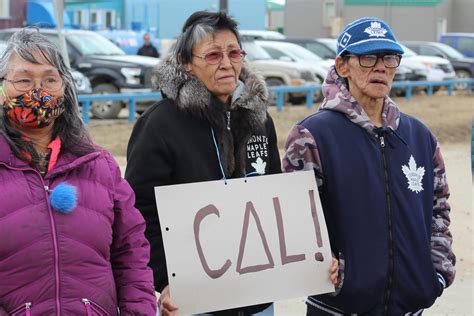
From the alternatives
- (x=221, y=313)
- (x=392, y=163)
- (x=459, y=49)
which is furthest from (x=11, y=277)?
(x=459, y=49)

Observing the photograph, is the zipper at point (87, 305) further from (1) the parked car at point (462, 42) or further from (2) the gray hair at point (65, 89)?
(1) the parked car at point (462, 42)

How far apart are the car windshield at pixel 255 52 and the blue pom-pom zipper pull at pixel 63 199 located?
20.4 meters

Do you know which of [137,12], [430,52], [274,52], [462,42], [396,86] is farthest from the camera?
[137,12]

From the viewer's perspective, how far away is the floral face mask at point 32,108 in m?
2.89

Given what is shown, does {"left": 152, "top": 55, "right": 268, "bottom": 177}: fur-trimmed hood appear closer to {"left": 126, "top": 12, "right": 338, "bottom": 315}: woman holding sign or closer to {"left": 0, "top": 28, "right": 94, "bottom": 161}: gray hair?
{"left": 126, "top": 12, "right": 338, "bottom": 315}: woman holding sign

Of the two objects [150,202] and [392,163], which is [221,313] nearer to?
[150,202]

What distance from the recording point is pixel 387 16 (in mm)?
48750

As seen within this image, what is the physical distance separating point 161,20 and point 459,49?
14.6 meters

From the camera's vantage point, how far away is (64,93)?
9.94 ft

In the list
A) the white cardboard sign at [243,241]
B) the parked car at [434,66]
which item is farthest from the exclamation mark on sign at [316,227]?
the parked car at [434,66]

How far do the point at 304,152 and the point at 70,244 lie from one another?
115 cm

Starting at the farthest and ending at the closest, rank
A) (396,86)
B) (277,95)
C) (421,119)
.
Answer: (396,86) < (277,95) < (421,119)

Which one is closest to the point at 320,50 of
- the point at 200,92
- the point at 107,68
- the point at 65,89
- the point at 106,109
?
the point at 107,68

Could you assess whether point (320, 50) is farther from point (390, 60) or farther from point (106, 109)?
point (390, 60)
